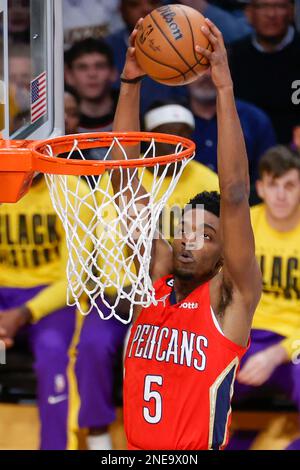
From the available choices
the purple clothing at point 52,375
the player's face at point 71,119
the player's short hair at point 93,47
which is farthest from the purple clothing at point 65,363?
the player's short hair at point 93,47

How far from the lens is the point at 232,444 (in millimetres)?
4602

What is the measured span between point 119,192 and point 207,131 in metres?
1.60

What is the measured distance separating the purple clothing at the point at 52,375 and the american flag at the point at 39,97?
1.30m

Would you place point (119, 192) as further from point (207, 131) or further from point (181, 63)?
point (207, 131)

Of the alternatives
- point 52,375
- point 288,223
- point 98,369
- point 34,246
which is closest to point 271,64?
point 288,223

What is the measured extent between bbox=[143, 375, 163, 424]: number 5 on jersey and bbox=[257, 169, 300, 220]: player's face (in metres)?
1.54

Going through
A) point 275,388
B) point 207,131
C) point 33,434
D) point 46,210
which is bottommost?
point 33,434

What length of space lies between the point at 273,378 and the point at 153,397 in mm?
1347

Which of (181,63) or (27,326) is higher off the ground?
(181,63)

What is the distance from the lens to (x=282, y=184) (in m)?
4.56

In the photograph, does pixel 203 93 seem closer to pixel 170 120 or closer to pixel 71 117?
pixel 170 120

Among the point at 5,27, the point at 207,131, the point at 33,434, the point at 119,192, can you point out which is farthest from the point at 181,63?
the point at 33,434

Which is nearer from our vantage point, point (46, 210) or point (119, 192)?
point (119, 192)

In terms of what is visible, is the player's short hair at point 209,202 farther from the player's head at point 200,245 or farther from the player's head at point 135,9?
the player's head at point 135,9
